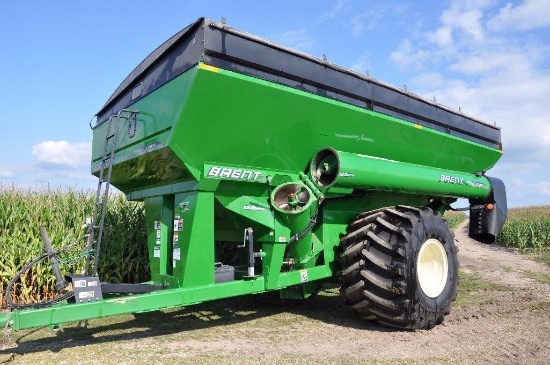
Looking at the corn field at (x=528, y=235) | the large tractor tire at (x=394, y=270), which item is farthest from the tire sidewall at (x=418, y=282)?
the corn field at (x=528, y=235)

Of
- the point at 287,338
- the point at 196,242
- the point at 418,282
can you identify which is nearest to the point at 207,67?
the point at 196,242

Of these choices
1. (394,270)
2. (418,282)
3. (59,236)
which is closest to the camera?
(394,270)

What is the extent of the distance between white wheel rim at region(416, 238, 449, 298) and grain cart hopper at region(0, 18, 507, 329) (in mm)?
17

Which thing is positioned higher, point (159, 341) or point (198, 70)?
point (198, 70)

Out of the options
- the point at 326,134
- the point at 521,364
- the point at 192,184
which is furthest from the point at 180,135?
the point at 521,364

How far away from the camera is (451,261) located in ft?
17.9

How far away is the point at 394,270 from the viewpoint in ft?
15.1

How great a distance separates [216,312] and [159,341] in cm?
144

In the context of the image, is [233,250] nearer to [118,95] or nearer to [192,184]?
[192,184]

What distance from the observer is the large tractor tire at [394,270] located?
4633 mm

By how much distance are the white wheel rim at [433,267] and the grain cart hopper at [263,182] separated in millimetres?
17

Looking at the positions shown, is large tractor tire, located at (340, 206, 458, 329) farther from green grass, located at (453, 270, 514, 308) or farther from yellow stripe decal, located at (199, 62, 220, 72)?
yellow stripe decal, located at (199, 62, 220, 72)

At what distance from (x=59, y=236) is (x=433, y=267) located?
5.20 m

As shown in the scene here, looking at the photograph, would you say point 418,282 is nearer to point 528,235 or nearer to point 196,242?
point 196,242
